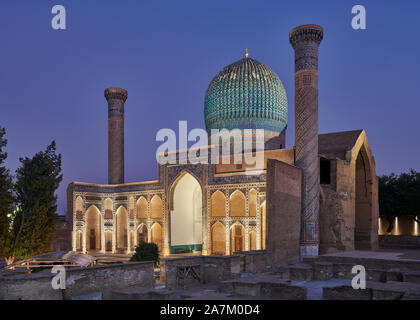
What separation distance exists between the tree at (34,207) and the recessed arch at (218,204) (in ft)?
28.9

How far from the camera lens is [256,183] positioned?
63.5 feet

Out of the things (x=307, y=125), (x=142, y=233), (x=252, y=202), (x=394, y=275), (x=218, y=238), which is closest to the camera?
(x=394, y=275)

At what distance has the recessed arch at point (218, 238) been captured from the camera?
20875mm

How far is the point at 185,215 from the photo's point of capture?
23.8 meters

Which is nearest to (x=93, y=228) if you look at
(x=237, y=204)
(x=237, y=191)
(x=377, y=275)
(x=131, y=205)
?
(x=131, y=205)

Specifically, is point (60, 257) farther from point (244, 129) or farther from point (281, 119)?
point (281, 119)

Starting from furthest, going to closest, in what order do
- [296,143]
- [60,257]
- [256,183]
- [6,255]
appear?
[256,183], [296,143], [6,255], [60,257]

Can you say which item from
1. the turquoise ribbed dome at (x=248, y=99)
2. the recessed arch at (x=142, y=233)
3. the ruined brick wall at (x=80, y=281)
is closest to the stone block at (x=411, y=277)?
the ruined brick wall at (x=80, y=281)

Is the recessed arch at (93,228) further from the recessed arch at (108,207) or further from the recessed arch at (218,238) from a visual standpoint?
the recessed arch at (218,238)

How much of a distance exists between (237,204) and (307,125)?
571 centimetres

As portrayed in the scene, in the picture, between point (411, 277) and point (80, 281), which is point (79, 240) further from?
point (411, 277)

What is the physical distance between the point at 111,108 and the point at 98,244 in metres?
8.89
